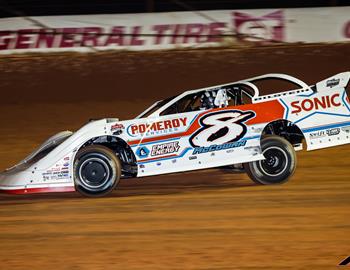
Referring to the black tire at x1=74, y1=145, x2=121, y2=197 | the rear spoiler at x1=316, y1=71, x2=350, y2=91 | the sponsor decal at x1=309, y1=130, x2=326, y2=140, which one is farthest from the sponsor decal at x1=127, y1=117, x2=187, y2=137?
the rear spoiler at x1=316, y1=71, x2=350, y2=91

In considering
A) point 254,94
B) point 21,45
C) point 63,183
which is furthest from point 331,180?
point 21,45

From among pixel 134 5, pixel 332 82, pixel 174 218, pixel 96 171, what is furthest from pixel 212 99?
pixel 134 5

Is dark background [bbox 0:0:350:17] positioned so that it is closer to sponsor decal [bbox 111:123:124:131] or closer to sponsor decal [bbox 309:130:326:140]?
sponsor decal [bbox 309:130:326:140]

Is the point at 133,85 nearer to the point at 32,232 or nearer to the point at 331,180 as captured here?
the point at 331,180

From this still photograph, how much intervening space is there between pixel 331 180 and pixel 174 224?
3.25 m

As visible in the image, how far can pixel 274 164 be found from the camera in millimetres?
10797

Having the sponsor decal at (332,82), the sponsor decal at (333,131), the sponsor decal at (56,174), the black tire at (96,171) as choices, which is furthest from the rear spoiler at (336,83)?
the sponsor decal at (56,174)

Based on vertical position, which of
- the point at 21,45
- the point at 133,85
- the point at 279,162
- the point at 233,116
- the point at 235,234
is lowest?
the point at 235,234

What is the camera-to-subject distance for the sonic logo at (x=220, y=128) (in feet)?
34.8

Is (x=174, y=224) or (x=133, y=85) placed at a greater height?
(x=133, y=85)

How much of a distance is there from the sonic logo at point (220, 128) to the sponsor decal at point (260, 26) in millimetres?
10078

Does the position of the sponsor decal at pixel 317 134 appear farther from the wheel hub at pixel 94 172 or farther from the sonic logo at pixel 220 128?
the wheel hub at pixel 94 172

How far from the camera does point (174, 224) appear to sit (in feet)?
29.1

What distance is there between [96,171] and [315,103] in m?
3.02
